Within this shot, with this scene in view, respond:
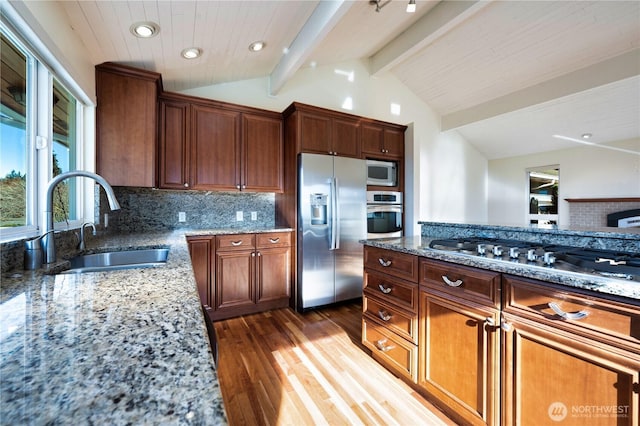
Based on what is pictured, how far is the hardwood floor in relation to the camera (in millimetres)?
1530

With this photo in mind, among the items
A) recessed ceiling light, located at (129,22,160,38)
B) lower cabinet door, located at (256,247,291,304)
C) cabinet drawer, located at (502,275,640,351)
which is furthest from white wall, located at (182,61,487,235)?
cabinet drawer, located at (502,275,640,351)

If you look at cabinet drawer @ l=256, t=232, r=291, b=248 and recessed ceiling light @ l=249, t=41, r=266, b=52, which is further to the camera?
cabinet drawer @ l=256, t=232, r=291, b=248

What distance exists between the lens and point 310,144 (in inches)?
121

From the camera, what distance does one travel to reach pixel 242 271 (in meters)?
2.85

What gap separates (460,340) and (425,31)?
3.44 meters

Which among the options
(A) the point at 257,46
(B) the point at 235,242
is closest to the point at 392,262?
(B) the point at 235,242

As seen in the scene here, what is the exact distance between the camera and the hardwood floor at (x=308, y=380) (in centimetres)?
153

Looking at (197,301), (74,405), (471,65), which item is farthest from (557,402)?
(471,65)

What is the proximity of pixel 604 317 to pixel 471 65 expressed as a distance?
155 inches

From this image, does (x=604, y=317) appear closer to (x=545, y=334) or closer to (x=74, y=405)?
(x=545, y=334)

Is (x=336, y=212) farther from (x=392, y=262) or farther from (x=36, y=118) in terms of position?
(x=36, y=118)

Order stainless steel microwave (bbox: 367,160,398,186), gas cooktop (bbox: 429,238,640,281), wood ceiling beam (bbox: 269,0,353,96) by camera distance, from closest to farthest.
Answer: gas cooktop (bbox: 429,238,640,281) → wood ceiling beam (bbox: 269,0,353,96) → stainless steel microwave (bbox: 367,160,398,186)

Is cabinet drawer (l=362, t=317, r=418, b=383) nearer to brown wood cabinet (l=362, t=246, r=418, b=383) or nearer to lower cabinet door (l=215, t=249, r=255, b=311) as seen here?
brown wood cabinet (l=362, t=246, r=418, b=383)

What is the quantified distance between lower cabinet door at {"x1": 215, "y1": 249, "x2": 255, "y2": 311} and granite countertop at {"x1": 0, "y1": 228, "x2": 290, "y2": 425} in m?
1.89
